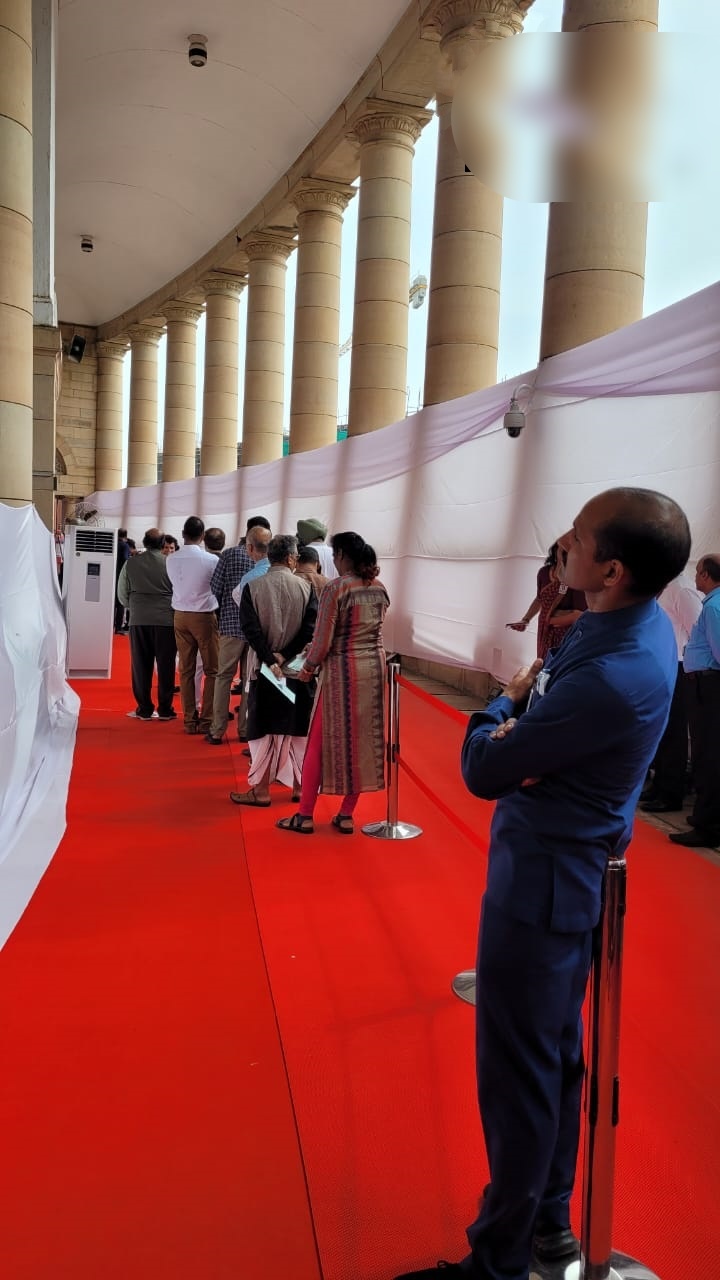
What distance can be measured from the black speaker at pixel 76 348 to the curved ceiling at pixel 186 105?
5.33m

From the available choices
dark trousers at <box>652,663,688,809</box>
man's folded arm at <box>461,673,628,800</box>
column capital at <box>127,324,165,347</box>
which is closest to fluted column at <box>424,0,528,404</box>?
dark trousers at <box>652,663,688,809</box>

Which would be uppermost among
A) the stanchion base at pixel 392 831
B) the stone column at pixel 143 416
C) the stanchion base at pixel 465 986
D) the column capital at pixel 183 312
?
the column capital at pixel 183 312

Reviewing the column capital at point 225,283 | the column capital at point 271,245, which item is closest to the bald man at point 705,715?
the column capital at point 271,245

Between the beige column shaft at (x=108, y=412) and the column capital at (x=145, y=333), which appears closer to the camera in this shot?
the column capital at (x=145, y=333)

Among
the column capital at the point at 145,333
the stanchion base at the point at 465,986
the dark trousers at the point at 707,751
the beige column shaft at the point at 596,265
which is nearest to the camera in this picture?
the stanchion base at the point at 465,986

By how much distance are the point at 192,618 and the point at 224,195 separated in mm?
15536

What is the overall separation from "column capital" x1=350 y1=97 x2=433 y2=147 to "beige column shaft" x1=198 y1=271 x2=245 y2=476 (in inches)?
361

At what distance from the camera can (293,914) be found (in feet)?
Result: 13.4

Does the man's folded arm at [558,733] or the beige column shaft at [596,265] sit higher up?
the beige column shaft at [596,265]

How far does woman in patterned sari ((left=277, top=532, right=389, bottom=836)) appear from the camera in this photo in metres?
5.12

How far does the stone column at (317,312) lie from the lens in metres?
16.1

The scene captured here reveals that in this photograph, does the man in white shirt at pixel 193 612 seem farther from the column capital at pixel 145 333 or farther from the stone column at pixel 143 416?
the column capital at pixel 145 333

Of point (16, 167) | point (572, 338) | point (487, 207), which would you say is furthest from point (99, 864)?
point (487, 207)

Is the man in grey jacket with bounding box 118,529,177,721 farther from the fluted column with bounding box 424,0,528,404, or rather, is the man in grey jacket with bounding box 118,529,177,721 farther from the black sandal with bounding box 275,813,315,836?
the fluted column with bounding box 424,0,528,404
